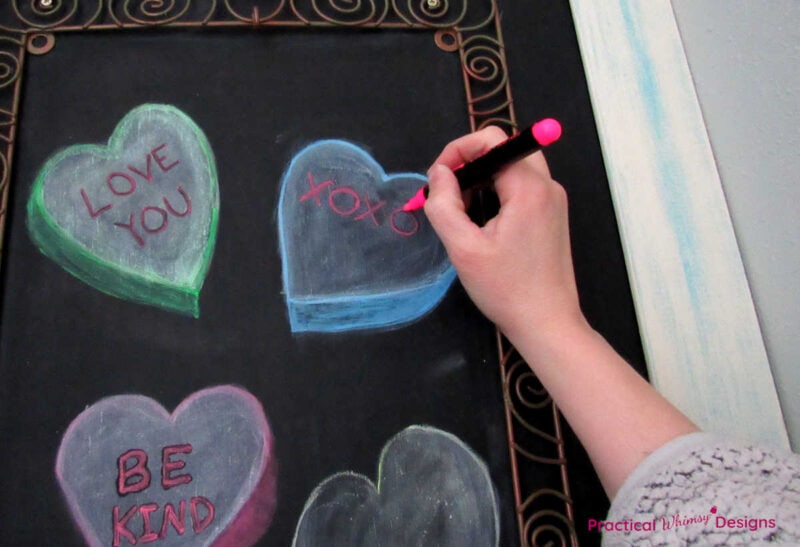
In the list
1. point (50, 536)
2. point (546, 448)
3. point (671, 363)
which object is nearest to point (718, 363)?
point (671, 363)

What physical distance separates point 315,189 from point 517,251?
19 cm

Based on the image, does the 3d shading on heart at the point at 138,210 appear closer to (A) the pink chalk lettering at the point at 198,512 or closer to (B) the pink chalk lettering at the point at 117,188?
(B) the pink chalk lettering at the point at 117,188

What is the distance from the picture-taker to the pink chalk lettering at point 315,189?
0.52 metres

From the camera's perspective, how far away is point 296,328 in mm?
486

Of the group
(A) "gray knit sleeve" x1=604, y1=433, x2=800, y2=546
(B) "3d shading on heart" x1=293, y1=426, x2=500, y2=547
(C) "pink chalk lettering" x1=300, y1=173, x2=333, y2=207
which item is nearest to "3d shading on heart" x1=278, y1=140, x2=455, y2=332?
(C) "pink chalk lettering" x1=300, y1=173, x2=333, y2=207

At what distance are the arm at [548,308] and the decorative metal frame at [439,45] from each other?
7cm

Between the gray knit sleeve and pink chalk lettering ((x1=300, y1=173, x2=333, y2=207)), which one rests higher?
pink chalk lettering ((x1=300, y1=173, x2=333, y2=207))

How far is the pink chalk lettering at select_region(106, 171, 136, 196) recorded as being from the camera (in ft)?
1.65

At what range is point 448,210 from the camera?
0.45 metres

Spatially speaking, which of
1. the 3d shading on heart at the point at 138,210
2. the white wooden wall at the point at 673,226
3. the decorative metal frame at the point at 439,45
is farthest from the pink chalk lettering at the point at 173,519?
the white wooden wall at the point at 673,226

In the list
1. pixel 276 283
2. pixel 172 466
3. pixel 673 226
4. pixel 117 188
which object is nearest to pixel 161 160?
pixel 117 188

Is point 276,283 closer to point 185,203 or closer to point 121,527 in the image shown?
point 185,203

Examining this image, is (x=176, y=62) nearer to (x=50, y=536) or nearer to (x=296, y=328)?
(x=296, y=328)

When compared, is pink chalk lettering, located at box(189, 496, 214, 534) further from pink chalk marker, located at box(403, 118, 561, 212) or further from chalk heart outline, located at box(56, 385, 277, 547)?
pink chalk marker, located at box(403, 118, 561, 212)
